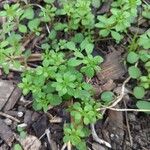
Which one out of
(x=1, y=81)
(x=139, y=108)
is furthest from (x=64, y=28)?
(x=139, y=108)

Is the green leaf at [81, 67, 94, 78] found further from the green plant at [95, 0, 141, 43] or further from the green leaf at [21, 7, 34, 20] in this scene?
the green leaf at [21, 7, 34, 20]

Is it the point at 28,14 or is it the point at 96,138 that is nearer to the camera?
the point at 96,138

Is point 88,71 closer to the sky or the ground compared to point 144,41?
closer to the ground

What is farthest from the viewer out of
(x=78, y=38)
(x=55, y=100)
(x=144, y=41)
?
(x=78, y=38)

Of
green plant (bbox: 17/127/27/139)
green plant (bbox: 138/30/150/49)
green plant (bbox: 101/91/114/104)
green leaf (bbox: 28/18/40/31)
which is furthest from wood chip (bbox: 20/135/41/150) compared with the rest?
green plant (bbox: 138/30/150/49)

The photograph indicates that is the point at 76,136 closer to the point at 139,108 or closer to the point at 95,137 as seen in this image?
the point at 95,137

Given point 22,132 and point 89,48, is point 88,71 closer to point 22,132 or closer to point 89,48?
point 89,48

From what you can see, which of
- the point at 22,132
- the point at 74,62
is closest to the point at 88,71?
the point at 74,62
